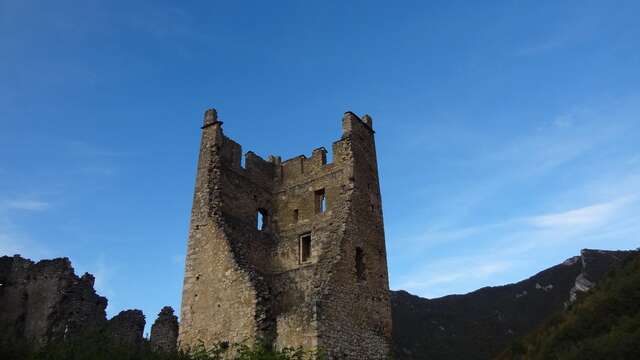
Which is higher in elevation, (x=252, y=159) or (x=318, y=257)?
(x=252, y=159)

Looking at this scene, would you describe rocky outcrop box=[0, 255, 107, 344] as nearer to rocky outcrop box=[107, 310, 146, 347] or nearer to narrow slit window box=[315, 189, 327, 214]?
rocky outcrop box=[107, 310, 146, 347]

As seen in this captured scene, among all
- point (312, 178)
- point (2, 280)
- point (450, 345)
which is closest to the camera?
point (312, 178)

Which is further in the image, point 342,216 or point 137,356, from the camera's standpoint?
point 342,216

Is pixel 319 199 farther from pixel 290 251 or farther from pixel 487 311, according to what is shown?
pixel 487 311

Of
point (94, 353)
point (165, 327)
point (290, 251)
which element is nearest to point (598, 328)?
point (165, 327)

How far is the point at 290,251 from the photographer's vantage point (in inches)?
720

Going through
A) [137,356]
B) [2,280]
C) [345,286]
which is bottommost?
[137,356]

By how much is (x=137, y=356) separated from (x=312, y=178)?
8469 mm

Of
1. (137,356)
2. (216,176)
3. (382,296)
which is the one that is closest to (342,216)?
(382,296)

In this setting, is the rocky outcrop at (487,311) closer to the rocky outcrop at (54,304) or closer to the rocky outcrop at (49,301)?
the rocky outcrop at (54,304)

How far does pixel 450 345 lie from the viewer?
170ft

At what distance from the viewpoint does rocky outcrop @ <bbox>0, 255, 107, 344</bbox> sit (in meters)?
22.7

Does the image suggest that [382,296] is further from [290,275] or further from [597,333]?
[597,333]

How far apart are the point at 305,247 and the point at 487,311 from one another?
4920cm
